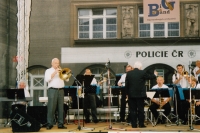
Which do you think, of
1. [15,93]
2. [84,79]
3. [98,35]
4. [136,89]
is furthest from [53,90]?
[98,35]

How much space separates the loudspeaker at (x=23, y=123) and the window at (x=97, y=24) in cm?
602

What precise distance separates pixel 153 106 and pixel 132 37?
161 inches

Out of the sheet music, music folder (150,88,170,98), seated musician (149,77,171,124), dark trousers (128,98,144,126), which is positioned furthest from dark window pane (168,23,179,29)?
dark trousers (128,98,144,126)

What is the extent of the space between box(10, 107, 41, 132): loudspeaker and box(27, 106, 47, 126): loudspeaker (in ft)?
3.61

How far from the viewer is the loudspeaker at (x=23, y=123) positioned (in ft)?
33.4

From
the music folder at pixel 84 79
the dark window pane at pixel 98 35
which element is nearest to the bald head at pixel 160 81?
the music folder at pixel 84 79

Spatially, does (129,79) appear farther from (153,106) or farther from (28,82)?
(28,82)

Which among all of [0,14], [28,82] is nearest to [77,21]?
[28,82]

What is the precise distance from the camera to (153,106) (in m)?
11.9

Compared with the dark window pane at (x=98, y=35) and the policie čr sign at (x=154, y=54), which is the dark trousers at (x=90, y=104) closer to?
the policie čr sign at (x=154, y=54)

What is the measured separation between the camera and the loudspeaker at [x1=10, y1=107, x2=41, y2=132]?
10.2 metres

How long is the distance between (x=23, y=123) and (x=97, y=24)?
6.54 metres

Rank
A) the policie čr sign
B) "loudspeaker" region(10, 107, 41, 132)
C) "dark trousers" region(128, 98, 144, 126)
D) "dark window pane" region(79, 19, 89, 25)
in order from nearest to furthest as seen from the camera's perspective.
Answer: "loudspeaker" region(10, 107, 41, 132) < "dark trousers" region(128, 98, 144, 126) < the policie čr sign < "dark window pane" region(79, 19, 89, 25)

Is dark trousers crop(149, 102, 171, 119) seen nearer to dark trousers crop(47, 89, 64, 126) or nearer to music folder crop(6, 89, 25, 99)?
dark trousers crop(47, 89, 64, 126)
